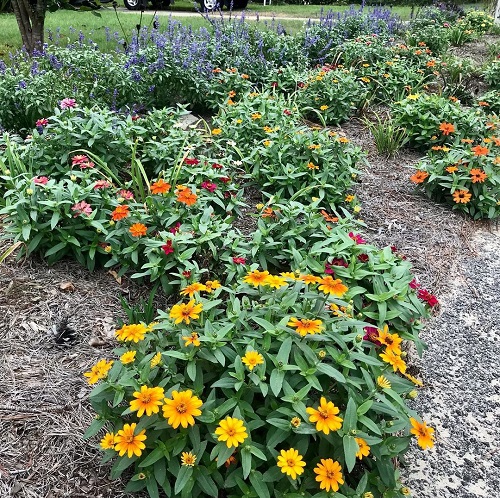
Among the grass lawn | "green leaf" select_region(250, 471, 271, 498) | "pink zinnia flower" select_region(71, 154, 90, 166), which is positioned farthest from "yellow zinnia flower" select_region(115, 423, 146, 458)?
the grass lawn

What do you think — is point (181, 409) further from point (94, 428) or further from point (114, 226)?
point (114, 226)

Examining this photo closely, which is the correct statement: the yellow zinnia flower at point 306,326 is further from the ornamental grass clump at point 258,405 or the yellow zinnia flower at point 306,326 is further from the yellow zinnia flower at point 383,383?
the yellow zinnia flower at point 383,383

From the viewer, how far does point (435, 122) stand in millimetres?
4086

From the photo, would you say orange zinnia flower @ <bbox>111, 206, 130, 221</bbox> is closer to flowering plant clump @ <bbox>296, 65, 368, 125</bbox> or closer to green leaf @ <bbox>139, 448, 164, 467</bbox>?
green leaf @ <bbox>139, 448, 164, 467</bbox>

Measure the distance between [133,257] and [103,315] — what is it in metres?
0.30

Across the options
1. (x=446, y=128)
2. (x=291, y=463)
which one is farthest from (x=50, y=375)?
(x=446, y=128)

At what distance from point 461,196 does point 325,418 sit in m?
2.39

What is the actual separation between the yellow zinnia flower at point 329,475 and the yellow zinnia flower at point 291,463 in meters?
0.05

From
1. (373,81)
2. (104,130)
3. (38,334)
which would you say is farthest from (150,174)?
(373,81)

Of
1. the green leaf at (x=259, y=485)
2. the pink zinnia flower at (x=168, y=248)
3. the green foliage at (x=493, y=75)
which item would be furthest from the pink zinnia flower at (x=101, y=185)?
the green foliage at (x=493, y=75)

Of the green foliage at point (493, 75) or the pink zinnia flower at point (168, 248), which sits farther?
the green foliage at point (493, 75)

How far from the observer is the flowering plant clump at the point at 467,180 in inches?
133

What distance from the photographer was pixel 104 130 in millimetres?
2988

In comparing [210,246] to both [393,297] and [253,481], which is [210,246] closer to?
[393,297]
